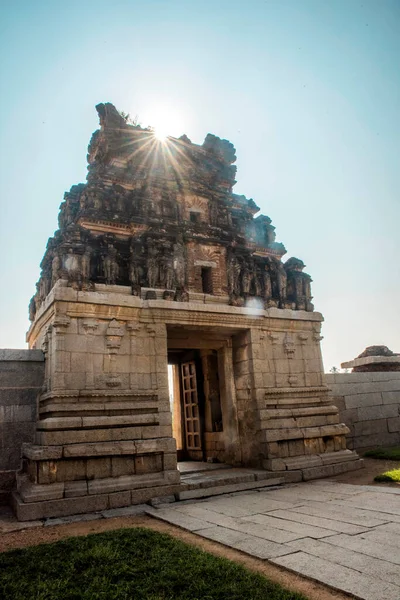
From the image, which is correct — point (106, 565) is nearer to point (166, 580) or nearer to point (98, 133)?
point (166, 580)

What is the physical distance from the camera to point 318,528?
540 centimetres

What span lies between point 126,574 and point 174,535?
153 centimetres

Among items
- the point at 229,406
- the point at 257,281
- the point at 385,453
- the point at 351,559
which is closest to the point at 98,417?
the point at 229,406

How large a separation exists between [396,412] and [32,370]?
1109 centimetres

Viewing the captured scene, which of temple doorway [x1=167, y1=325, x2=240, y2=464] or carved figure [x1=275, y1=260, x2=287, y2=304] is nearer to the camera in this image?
temple doorway [x1=167, y1=325, x2=240, y2=464]

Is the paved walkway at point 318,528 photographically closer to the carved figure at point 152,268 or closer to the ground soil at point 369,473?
the ground soil at point 369,473

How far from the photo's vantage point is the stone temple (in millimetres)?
7777

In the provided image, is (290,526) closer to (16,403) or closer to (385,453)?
(16,403)

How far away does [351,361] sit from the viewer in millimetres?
14586

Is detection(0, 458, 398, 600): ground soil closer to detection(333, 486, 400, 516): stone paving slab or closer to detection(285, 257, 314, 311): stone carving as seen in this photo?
detection(333, 486, 400, 516): stone paving slab

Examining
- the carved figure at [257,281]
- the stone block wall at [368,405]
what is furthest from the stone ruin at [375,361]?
the carved figure at [257,281]

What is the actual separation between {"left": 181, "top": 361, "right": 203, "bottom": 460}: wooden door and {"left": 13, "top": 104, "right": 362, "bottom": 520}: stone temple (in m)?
0.06

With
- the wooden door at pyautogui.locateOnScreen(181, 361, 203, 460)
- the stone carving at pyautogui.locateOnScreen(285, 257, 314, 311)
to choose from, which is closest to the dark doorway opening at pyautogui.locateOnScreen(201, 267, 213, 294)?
the stone carving at pyautogui.locateOnScreen(285, 257, 314, 311)

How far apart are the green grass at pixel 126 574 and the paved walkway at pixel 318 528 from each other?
1.84 ft
